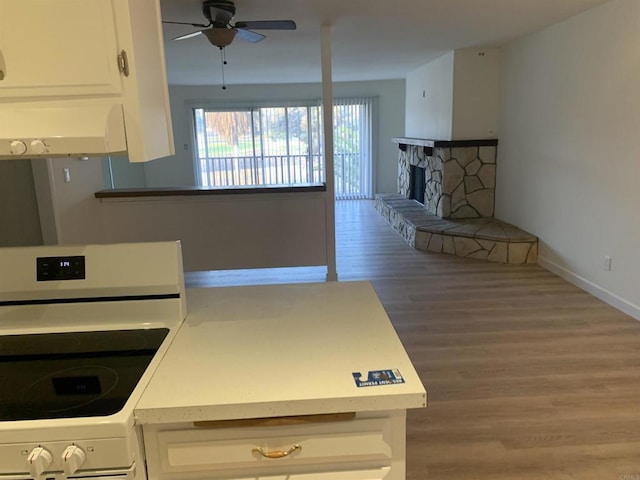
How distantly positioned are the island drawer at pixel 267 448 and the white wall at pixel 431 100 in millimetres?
5427

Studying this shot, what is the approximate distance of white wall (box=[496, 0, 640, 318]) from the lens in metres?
3.60

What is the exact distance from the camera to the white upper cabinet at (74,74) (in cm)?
124

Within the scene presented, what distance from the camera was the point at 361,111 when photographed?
9211mm

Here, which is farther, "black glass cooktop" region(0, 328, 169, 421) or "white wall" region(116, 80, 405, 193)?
"white wall" region(116, 80, 405, 193)

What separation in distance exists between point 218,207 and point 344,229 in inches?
119

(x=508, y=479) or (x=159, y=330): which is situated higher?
(x=159, y=330)

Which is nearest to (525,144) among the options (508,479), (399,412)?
(508,479)

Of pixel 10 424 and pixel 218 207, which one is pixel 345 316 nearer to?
pixel 10 424

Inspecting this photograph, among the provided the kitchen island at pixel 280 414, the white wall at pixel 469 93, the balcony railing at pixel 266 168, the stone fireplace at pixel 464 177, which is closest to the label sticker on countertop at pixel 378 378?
the kitchen island at pixel 280 414

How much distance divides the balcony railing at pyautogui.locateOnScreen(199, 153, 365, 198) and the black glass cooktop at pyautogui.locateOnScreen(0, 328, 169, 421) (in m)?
7.82

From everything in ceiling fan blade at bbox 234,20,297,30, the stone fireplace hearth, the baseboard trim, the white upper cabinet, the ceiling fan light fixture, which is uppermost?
ceiling fan blade at bbox 234,20,297,30

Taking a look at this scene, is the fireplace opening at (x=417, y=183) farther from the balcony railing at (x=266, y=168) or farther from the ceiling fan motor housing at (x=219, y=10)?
the ceiling fan motor housing at (x=219, y=10)

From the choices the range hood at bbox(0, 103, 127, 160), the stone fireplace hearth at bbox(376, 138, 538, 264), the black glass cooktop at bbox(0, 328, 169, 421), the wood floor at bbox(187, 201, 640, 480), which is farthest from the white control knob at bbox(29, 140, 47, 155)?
the stone fireplace hearth at bbox(376, 138, 538, 264)

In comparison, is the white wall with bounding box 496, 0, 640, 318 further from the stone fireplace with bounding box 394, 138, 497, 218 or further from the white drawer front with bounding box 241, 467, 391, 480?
the white drawer front with bounding box 241, 467, 391, 480
